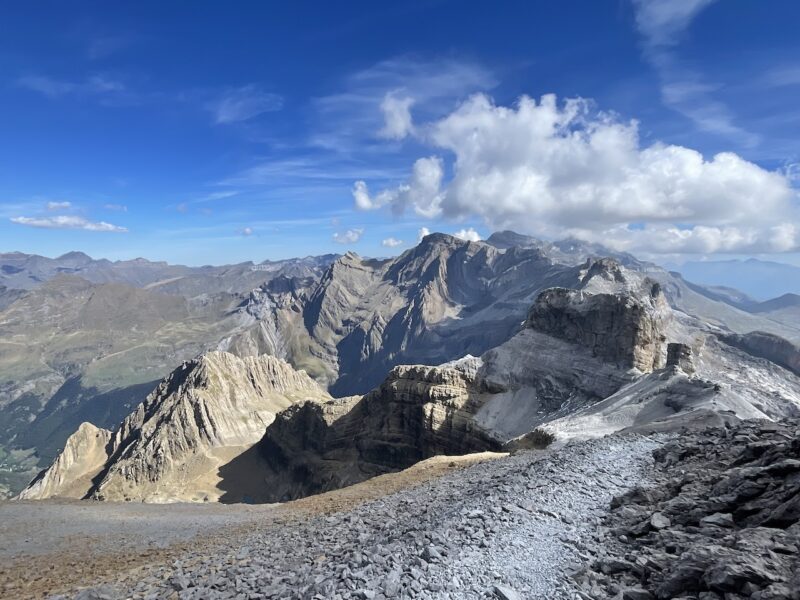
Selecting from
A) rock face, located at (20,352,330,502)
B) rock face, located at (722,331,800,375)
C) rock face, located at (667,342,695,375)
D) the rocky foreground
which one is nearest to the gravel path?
the rocky foreground

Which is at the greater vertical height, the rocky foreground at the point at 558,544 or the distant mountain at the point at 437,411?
the rocky foreground at the point at 558,544

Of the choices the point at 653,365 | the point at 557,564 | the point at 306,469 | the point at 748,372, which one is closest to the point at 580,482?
the point at 557,564

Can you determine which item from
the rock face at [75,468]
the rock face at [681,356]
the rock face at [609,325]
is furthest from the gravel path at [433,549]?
the rock face at [75,468]

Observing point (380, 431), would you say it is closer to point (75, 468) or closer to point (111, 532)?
point (111, 532)

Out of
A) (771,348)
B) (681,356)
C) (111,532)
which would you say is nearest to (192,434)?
(111,532)

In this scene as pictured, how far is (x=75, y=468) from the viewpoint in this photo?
11931 cm

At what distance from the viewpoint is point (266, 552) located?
54.5 feet

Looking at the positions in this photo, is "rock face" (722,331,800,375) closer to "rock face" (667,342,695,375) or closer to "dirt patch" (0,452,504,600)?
"rock face" (667,342,695,375)

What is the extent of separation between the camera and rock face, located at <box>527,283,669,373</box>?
78.5 m

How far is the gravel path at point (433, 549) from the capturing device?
38.0ft

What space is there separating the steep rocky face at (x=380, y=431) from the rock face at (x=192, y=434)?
13.9m

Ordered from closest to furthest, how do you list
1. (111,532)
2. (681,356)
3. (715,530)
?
(715,530)
(111,532)
(681,356)

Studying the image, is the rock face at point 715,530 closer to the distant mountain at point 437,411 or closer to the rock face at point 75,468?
the distant mountain at point 437,411

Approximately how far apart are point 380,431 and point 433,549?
8554 centimetres
